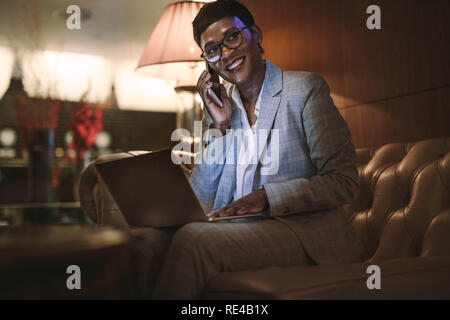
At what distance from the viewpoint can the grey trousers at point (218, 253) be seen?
1.03 metres

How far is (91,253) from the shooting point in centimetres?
84

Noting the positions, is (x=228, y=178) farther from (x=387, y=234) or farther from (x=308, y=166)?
(x=387, y=234)

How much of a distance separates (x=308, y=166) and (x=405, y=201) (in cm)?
44

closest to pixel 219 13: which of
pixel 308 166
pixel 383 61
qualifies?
pixel 308 166

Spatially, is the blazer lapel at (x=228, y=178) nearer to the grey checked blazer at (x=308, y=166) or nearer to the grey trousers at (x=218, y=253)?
the grey checked blazer at (x=308, y=166)

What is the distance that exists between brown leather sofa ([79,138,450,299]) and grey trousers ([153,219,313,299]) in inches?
1.8

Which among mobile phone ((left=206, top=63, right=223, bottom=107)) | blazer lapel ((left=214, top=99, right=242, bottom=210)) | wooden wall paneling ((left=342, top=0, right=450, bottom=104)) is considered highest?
wooden wall paneling ((left=342, top=0, right=450, bottom=104))

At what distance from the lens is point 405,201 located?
5.21 ft

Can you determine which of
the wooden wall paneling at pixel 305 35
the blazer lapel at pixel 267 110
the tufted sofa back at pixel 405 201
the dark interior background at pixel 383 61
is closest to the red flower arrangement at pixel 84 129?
the wooden wall paneling at pixel 305 35

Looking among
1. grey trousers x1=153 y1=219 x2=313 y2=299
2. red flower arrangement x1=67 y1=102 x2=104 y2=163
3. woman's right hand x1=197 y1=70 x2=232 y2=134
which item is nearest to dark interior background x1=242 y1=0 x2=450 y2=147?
woman's right hand x1=197 y1=70 x2=232 y2=134

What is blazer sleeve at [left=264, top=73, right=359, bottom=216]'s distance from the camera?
1.26m

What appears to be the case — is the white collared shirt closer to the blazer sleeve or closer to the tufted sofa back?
the blazer sleeve
